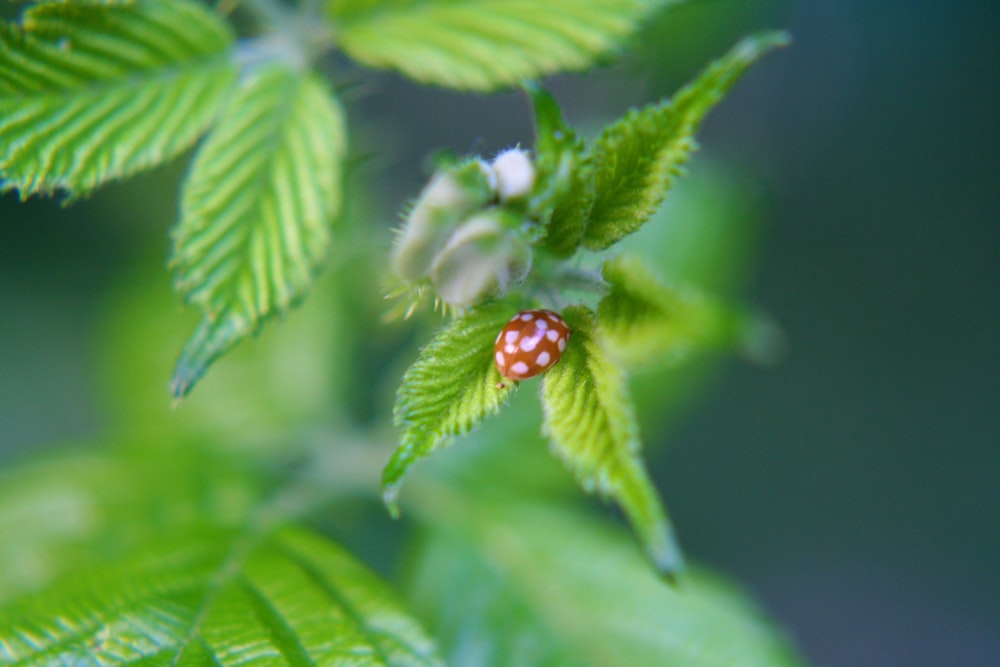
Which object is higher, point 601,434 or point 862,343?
point 601,434

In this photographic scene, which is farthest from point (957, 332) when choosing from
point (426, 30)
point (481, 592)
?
point (426, 30)

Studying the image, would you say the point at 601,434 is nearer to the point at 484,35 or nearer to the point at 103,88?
the point at 484,35

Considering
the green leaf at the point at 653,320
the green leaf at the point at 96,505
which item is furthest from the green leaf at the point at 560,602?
the green leaf at the point at 653,320

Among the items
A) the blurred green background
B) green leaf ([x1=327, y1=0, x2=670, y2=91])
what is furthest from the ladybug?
the blurred green background

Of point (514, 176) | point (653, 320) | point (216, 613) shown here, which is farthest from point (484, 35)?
point (216, 613)

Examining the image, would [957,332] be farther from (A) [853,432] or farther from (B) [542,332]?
(B) [542,332]

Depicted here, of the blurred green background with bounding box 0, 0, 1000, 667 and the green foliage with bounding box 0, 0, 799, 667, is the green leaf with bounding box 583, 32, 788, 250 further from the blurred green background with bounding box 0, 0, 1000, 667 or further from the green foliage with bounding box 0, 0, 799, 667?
the blurred green background with bounding box 0, 0, 1000, 667

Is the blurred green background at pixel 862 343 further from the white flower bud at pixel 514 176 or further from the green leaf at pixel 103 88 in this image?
the white flower bud at pixel 514 176
